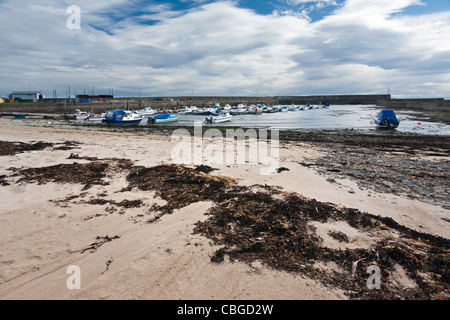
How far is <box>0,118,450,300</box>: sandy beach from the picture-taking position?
9.98 feet

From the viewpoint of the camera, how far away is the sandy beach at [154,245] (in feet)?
9.98

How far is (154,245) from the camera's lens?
13.1 ft

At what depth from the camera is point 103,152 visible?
1123cm

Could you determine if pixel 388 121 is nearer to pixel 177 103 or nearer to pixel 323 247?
pixel 323 247

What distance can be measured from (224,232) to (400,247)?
310 centimetres

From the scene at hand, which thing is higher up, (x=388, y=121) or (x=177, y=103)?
(x=177, y=103)

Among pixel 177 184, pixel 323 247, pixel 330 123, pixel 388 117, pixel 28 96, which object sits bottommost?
pixel 323 247

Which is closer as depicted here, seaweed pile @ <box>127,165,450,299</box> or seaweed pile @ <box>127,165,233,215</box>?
seaweed pile @ <box>127,165,450,299</box>

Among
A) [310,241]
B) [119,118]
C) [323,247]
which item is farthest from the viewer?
[119,118]

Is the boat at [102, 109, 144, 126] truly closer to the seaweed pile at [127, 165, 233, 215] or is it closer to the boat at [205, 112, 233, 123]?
the boat at [205, 112, 233, 123]

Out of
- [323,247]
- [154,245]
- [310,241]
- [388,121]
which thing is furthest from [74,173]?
[388,121]

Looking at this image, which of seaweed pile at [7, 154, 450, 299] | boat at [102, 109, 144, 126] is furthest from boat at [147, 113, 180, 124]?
seaweed pile at [7, 154, 450, 299]

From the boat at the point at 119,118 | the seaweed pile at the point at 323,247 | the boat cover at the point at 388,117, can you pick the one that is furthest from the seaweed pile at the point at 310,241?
the boat at the point at 119,118
